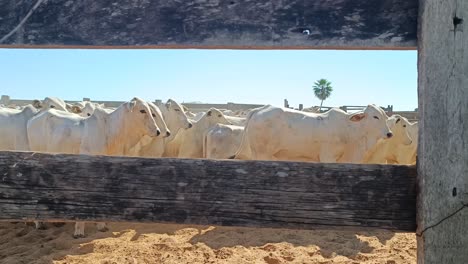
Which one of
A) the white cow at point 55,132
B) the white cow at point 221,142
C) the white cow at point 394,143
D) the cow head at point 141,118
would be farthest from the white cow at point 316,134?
the white cow at point 55,132

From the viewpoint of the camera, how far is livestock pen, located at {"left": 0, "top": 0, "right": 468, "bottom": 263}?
1469mm

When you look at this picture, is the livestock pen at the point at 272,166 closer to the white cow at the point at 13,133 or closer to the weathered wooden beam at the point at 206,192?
the weathered wooden beam at the point at 206,192

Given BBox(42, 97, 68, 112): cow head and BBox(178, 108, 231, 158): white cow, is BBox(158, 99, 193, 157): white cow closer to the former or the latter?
BBox(178, 108, 231, 158): white cow

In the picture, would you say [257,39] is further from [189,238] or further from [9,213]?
[189,238]

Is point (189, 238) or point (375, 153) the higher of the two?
point (375, 153)

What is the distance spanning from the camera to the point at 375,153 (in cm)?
1034

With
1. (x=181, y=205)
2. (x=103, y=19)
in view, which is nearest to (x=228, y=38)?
(x=103, y=19)

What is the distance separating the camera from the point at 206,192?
156 cm

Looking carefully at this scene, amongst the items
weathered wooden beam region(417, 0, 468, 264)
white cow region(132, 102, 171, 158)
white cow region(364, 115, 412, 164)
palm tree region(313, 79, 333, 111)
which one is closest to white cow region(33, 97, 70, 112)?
white cow region(132, 102, 171, 158)

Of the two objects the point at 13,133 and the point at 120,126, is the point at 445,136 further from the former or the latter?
the point at 13,133

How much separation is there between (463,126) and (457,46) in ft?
0.79

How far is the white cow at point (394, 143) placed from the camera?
34.3ft

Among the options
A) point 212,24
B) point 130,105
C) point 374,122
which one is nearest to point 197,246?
point 130,105

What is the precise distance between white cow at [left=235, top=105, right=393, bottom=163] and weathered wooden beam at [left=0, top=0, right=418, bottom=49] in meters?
8.23
